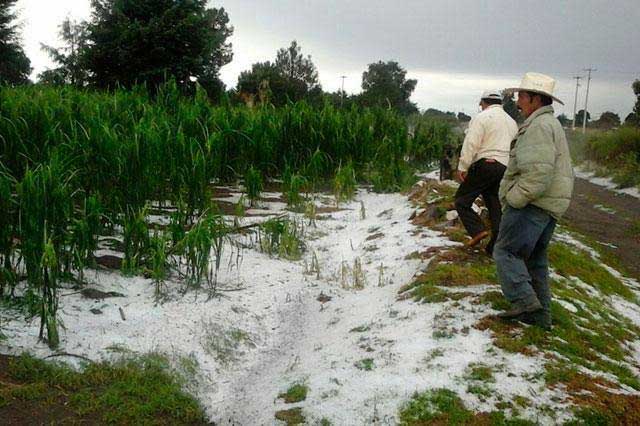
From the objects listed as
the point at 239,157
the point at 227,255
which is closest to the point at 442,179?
the point at 239,157

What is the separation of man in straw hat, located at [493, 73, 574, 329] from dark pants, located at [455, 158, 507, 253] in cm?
137

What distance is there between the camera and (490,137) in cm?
570

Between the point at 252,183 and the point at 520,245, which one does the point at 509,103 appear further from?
the point at 520,245

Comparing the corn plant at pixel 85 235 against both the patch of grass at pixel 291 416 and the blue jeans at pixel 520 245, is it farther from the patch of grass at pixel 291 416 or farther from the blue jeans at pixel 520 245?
Answer: the blue jeans at pixel 520 245

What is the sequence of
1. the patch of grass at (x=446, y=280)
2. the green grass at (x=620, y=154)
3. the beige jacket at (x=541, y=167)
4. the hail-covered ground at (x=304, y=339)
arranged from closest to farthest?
the hail-covered ground at (x=304, y=339) → the beige jacket at (x=541, y=167) → the patch of grass at (x=446, y=280) → the green grass at (x=620, y=154)

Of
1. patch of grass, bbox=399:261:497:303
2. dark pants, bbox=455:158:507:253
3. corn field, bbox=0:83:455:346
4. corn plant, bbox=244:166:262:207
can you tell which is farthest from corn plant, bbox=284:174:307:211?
patch of grass, bbox=399:261:497:303

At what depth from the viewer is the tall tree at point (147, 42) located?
75.3 ft

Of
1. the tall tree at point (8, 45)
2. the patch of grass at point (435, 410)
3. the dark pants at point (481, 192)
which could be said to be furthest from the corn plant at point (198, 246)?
the tall tree at point (8, 45)

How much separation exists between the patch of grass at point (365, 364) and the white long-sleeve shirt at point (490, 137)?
234 centimetres

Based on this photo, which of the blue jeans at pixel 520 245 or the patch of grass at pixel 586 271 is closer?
the blue jeans at pixel 520 245

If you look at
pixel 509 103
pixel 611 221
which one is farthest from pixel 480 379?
pixel 509 103

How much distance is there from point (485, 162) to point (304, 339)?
7.27 feet

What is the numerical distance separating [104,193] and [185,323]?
1595 millimetres

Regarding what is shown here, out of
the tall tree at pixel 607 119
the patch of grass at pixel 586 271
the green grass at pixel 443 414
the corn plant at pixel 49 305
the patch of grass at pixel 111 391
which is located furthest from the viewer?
the tall tree at pixel 607 119
